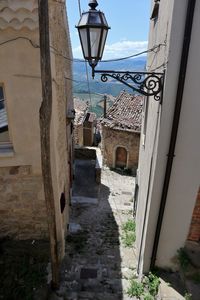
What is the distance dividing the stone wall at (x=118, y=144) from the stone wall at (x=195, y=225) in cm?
1080

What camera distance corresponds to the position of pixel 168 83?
13.2 feet

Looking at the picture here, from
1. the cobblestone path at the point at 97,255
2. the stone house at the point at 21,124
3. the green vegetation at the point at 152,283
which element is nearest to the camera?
the stone house at the point at 21,124

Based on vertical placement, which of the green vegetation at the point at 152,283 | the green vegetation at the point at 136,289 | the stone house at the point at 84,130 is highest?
the green vegetation at the point at 152,283

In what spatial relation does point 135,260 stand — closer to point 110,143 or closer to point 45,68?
point 45,68

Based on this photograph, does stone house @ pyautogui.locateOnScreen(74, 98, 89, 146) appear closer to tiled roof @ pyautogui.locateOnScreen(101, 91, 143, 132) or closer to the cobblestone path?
tiled roof @ pyautogui.locateOnScreen(101, 91, 143, 132)

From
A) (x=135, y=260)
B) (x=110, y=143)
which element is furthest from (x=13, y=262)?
(x=110, y=143)

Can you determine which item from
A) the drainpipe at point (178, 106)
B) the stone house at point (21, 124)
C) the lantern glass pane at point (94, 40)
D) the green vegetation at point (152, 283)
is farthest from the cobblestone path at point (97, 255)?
the lantern glass pane at point (94, 40)

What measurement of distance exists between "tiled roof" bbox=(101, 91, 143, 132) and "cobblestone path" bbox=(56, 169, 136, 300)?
5947 mm

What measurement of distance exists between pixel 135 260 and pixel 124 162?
10332 millimetres

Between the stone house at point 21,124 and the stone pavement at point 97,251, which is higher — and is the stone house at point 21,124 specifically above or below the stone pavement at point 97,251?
above

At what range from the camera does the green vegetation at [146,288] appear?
5.12m

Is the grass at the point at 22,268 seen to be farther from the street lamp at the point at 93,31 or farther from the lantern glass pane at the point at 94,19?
the lantern glass pane at the point at 94,19

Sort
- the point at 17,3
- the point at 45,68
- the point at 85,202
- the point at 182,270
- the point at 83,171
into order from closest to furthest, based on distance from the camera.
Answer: the point at 45,68
the point at 17,3
the point at 182,270
the point at 85,202
the point at 83,171

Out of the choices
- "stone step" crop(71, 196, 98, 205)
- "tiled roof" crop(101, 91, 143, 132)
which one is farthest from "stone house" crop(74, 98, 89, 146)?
"stone step" crop(71, 196, 98, 205)
